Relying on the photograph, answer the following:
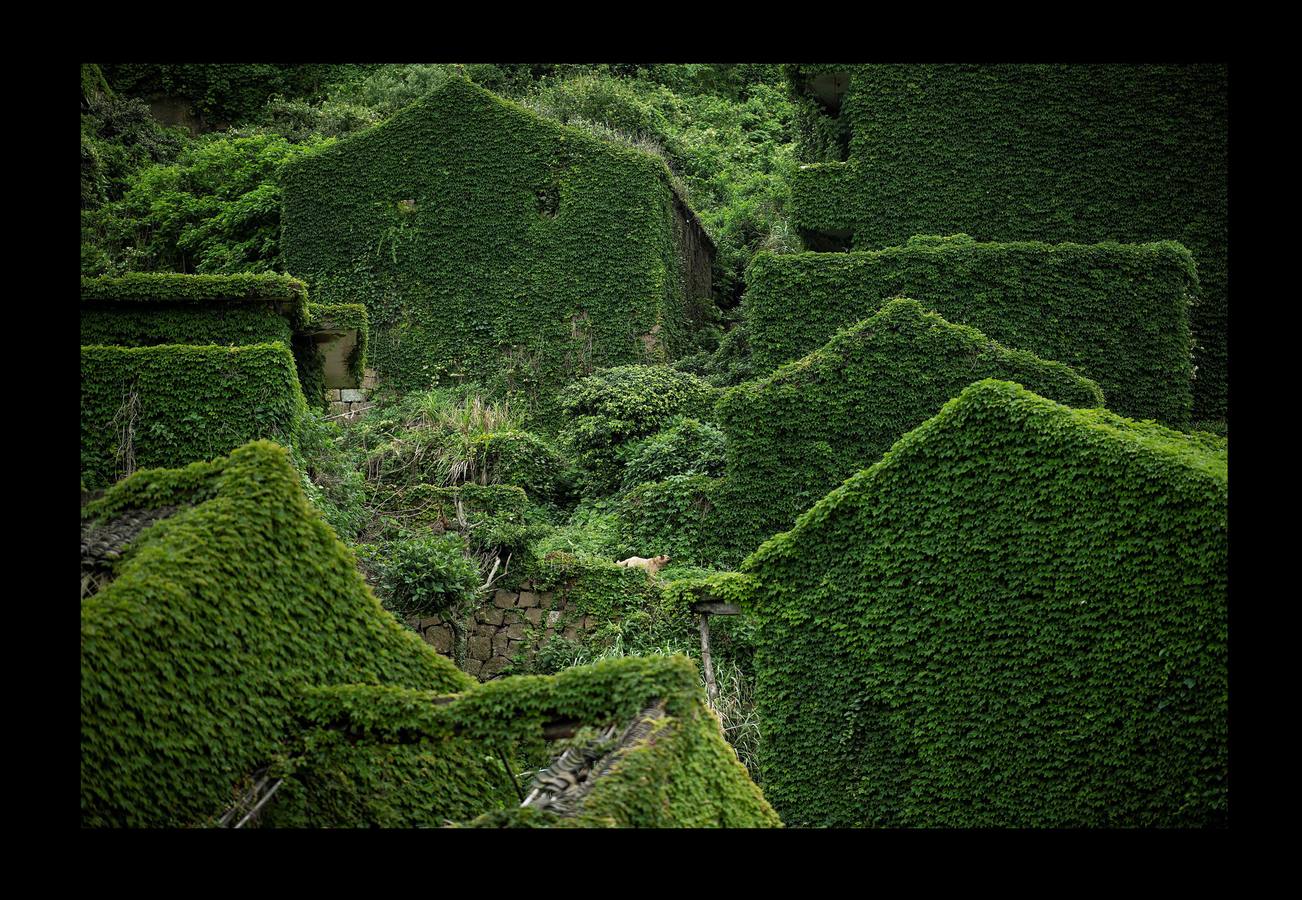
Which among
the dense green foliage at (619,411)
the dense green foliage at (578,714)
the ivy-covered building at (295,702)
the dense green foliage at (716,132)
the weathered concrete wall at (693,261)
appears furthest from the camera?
the dense green foliage at (716,132)

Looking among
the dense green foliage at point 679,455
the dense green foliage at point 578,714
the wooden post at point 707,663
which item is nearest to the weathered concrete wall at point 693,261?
the dense green foliage at point 679,455

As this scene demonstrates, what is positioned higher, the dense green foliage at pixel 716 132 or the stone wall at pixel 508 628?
the dense green foliage at pixel 716 132

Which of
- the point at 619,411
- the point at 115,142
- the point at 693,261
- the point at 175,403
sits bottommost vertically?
the point at 175,403

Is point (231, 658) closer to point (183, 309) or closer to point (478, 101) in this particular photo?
point (183, 309)

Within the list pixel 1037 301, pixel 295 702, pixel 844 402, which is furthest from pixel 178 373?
pixel 1037 301

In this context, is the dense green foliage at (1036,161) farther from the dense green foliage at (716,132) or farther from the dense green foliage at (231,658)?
the dense green foliage at (231,658)

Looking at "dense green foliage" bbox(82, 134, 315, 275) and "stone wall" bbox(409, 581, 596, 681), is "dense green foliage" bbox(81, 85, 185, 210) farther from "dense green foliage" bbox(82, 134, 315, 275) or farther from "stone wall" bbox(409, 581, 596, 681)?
"stone wall" bbox(409, 581, 596, 681)
